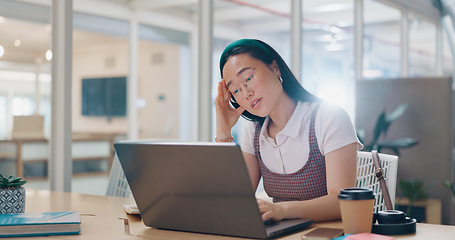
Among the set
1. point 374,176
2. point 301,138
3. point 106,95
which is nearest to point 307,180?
point 301,138

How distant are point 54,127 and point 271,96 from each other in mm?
1425

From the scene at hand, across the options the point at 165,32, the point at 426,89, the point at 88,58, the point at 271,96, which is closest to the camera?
the point at 271,96

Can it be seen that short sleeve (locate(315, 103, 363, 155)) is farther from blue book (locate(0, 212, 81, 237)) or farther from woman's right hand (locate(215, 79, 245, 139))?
blue book (locate(0, 212, 81, 237))

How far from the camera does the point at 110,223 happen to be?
1.56 m

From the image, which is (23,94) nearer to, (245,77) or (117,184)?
(117,184)

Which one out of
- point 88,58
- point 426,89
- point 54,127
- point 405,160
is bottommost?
point 405,160

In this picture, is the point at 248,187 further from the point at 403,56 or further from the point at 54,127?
the point at 403,56

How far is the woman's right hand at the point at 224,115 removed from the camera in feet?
6.68

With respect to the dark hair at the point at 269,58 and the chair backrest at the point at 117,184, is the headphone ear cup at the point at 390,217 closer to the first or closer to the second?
the dark hair at the point at 269,58

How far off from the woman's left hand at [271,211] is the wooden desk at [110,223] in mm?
77

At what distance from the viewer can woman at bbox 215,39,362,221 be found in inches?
Result: 66.8

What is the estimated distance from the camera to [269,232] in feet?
4.22

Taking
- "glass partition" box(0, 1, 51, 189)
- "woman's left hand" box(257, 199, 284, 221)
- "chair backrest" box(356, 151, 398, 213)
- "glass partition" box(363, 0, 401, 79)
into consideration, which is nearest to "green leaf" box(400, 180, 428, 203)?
"chair backrest" box(356, 151, 398, 213)

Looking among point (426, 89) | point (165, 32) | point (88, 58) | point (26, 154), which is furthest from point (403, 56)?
point (26, 154)
